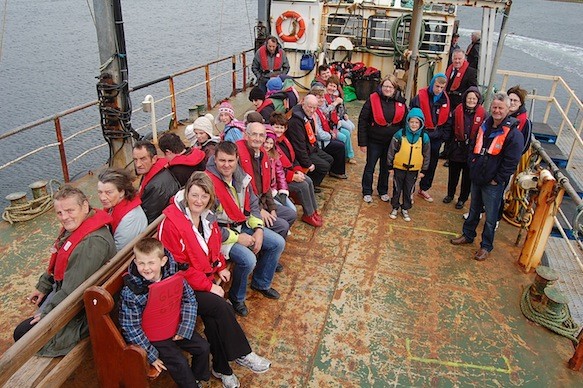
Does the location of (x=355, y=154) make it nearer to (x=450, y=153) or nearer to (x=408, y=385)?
(x=450, y=153)

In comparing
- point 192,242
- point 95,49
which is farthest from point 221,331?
point 95,49

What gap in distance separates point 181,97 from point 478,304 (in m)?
17.4

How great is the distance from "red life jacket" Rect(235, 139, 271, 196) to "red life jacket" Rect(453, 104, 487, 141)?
2.41 meters

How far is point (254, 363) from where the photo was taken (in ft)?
10.3

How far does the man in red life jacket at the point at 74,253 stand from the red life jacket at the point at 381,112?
3.39 meters

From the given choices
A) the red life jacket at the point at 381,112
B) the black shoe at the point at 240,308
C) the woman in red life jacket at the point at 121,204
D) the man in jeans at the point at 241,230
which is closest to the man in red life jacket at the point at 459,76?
the red life jacket at the point at 381,112

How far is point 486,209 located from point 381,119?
4.87 ft

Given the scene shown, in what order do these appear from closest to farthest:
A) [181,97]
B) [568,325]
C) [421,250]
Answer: [568,325], [421,250], [181,97]

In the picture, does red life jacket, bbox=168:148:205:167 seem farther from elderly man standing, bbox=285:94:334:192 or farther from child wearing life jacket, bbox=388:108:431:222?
child wearing life jacket, bbox=388:108:431:222

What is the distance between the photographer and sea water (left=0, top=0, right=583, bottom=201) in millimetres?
16078

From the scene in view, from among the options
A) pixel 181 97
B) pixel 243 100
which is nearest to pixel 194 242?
pixel 243 100

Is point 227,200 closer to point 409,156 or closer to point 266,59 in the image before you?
point 409,156

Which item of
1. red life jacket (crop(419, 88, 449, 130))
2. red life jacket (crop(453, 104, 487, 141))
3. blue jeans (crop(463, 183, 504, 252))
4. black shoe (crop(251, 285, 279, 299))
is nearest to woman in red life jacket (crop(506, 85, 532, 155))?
red life jacket (crop(453, 104, 487, 141))

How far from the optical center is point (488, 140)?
4398mm
